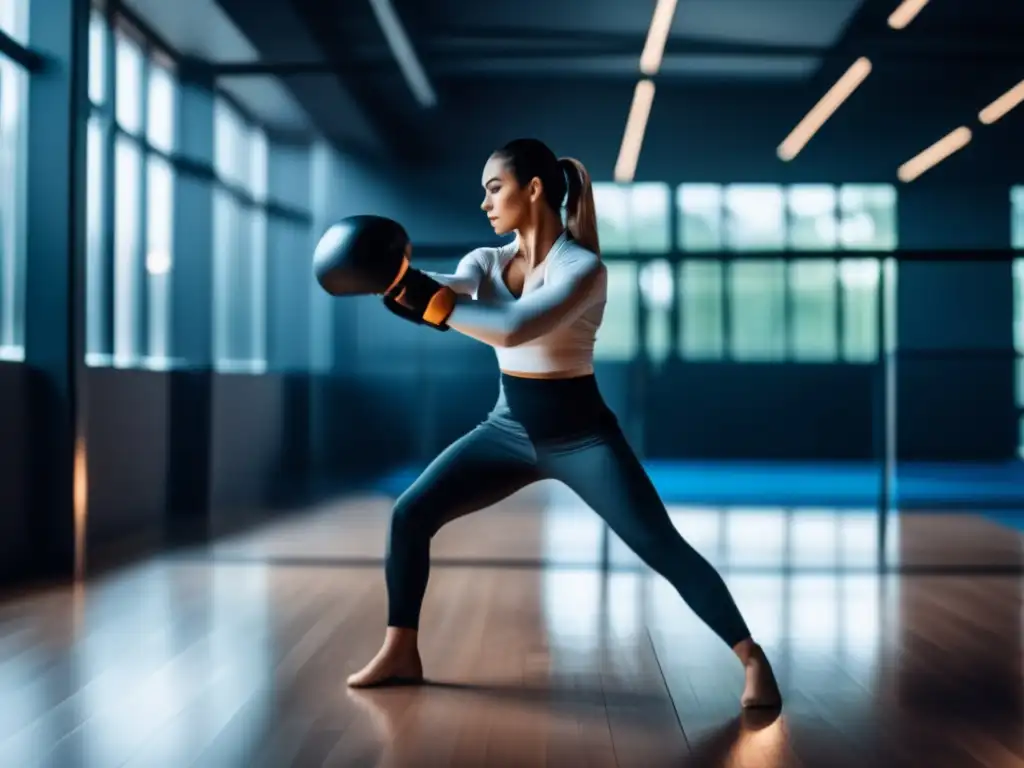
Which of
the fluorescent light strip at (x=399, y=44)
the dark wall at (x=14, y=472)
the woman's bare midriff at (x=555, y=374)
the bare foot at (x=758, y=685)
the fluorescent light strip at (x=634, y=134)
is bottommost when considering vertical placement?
the bare foot at (x=758, y=685)

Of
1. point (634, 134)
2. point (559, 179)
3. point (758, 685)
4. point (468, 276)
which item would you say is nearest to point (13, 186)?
point (468, 276)

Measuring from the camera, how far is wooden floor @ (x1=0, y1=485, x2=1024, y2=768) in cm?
169

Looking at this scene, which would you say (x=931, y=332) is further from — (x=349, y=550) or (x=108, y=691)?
(x=108, y=691)

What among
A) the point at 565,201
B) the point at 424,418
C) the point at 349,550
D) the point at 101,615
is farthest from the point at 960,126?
the point at 101,615

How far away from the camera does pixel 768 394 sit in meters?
4.39

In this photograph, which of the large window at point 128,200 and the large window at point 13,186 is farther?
the large window at point 128,200

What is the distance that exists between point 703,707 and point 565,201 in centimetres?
98

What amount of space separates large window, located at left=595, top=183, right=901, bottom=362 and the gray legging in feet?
6.14

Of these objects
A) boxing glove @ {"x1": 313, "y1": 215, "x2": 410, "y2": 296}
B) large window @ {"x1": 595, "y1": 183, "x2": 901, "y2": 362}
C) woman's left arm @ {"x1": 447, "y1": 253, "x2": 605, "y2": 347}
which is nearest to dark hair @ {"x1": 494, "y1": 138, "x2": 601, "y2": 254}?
woman's left arm @ {"x1": 447, "y1": 253, "x2": 605, "y2": 347}

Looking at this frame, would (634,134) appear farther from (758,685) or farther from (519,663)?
(758,685)

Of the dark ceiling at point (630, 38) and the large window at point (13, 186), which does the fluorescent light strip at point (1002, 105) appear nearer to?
the dark ceiling at point (630, 38)

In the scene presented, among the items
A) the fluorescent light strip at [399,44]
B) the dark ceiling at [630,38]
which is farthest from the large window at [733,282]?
the fluorescent light strip at [399,44]

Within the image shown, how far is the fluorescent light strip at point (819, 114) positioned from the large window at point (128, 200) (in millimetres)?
3001

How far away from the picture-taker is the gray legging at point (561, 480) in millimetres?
1894
